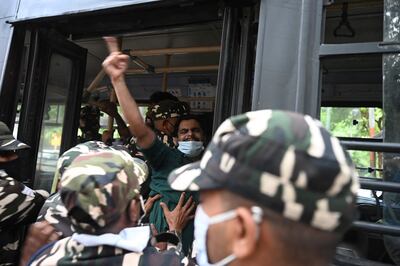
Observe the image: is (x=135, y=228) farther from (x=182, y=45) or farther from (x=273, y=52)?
(x=182, y=45)

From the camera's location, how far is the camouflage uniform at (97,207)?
1.15 metres

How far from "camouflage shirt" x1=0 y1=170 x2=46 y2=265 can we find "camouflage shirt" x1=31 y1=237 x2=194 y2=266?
679mm

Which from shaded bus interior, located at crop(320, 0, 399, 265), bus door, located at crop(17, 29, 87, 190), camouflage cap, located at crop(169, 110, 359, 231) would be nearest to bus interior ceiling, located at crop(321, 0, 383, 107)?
shaded bus interior, located at crop(320, 0, 399, 265)

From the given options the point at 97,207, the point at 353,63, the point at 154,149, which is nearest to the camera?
the point at 97,207

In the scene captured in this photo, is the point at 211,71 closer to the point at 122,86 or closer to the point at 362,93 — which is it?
the point at 362,93

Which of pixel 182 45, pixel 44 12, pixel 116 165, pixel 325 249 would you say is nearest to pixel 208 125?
pixel 182 45

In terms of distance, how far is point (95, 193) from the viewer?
1144mm

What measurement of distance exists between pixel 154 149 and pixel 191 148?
46 cm

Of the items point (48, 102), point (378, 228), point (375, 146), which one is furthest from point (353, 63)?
point (48, 102)

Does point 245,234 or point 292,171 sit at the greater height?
point 292,171

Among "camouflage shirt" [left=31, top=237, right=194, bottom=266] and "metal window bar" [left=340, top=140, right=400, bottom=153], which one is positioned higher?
"metal window bar" [left=340, top=140, right=400, bottom=153]

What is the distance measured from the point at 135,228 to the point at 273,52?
32.4 inches

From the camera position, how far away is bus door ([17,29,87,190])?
2434mm

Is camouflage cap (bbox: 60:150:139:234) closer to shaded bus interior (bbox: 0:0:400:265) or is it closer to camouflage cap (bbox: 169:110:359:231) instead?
camouflage cap (bbox: 169:110:359:231)
